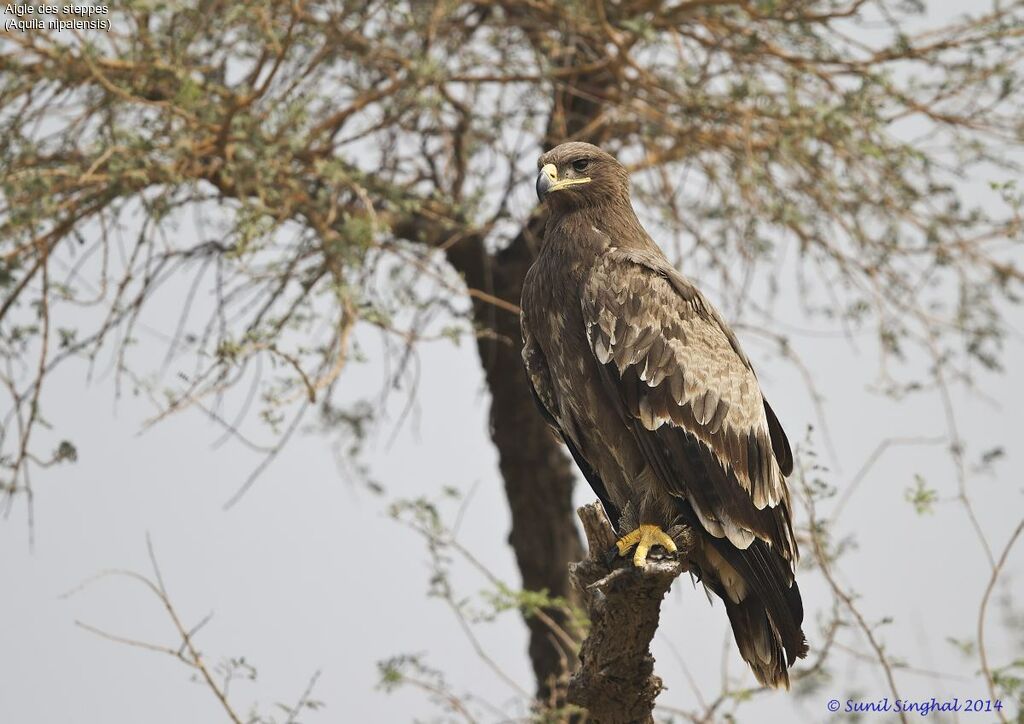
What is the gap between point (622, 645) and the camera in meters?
3.36

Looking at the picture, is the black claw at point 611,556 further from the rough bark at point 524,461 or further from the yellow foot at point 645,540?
the rough bark at point 524,461

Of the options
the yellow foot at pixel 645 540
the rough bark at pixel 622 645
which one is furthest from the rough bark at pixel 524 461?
the rough bark at pixel 622 645

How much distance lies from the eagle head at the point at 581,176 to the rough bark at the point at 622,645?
48.0 inches

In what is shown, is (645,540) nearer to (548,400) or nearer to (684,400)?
(684,400)

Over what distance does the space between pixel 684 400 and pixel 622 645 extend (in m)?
0.79

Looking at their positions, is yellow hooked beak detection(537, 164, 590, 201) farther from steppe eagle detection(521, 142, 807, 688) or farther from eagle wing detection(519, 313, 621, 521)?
eagle wing detection(519, 313, 621, 521)

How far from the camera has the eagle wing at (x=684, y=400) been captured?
3680 mm

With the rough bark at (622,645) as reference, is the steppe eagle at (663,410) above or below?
above

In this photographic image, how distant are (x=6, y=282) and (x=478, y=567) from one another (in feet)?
7.43

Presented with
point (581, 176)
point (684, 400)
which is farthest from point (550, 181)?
point (684, 400)

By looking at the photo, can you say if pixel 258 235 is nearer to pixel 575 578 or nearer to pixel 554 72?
pixel 554 72

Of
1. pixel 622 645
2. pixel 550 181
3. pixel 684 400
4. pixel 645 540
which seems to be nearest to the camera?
pixel 622 645

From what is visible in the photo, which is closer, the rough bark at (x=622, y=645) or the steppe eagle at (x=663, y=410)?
the rough bark at (x=622, y=645)

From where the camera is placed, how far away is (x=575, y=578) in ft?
12.1
